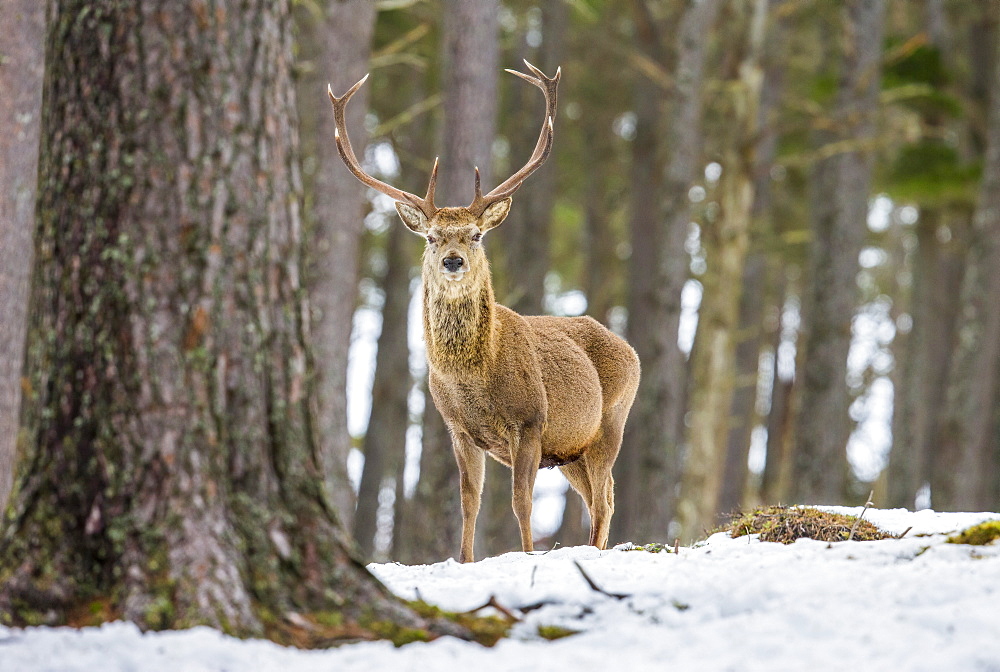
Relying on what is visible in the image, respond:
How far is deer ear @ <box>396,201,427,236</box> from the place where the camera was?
7930 millimetres

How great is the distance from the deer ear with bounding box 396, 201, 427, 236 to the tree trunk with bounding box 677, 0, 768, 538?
9.52 metres

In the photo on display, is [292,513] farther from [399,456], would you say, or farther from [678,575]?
[399,456]

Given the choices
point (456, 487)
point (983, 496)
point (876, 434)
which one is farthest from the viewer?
point (876, 434)

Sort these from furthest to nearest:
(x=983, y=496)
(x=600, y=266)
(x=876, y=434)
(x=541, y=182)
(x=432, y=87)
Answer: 1. (x=876, y=434)
2. (x=600, y=266)
3. (x=432, y=87)
4. (x=541, y=182)
5. (x=983, y=496)

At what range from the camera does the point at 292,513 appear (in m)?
4.56

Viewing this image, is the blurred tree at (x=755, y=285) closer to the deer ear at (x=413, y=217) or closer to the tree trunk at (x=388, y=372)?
the tree trunk at (x=388, y=372)

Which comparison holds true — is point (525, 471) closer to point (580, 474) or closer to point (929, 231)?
point (580, 474)

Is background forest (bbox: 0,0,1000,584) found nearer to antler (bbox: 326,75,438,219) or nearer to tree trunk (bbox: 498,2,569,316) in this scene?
tree trunk (bbox: 498,2,569,316)

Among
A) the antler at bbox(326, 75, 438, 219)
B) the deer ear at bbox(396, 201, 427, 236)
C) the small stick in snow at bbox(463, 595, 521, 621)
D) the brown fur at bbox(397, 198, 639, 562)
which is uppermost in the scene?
the antler at bbox(326, 75, 438, 219)

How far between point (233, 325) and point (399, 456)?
755 inches

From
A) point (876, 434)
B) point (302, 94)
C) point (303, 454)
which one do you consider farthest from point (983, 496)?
point (876, 434)

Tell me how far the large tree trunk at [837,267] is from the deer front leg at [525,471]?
9574 millimetres

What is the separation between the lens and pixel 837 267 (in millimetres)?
16406

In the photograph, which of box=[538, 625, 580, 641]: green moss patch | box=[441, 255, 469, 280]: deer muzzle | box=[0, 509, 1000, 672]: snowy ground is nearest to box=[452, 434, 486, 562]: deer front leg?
box=[441, 255, 469, 280]: deer muzzle
